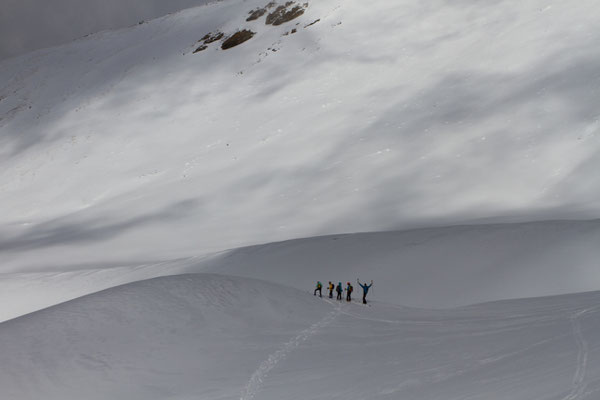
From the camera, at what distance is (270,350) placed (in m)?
9.06

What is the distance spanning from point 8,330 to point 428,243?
13044 millimetres

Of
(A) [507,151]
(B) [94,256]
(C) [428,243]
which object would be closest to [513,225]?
(C) [428,243]

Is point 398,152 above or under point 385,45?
under

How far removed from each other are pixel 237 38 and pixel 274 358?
40.9m

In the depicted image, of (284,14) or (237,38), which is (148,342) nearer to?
(237,38)

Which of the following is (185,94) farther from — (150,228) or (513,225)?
(513,225)

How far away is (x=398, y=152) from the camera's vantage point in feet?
80.8

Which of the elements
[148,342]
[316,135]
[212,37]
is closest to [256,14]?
[212,37]

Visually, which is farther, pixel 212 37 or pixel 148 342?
pixel 212 37

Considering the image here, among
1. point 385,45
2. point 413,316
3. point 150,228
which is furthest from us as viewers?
point 385,45

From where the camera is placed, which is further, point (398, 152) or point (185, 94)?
point (185, 94)

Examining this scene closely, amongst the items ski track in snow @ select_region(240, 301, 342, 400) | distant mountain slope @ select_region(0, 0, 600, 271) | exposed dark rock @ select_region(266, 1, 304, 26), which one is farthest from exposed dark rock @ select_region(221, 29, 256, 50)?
ski track in snow @ select_region(240, 301, 342, 400)

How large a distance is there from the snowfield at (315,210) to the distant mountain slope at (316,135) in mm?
138

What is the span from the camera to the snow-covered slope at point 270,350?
660 cm
